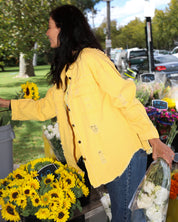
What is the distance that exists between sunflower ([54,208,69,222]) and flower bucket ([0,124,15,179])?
45.0 inches

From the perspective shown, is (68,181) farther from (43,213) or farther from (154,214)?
(154,214)

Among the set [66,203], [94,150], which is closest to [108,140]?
[94,150]

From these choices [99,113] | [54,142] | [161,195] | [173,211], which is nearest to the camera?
[161,195]

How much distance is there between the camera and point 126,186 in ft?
5.15

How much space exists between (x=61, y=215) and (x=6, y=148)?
1.22 metres

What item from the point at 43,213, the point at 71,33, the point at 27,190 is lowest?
the point at 43,213

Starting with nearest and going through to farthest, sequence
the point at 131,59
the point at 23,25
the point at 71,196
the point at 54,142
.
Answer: the point at 71,196 < the point at 54,142 < the point at 23,25 < the point at 131,59

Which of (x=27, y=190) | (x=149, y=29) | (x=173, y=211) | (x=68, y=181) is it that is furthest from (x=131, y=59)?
(x=27, y=190)

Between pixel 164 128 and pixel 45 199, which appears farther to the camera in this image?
pixel 164 128

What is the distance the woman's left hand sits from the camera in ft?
4.53

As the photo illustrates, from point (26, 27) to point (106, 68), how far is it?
5.15 metres

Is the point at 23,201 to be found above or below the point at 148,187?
below

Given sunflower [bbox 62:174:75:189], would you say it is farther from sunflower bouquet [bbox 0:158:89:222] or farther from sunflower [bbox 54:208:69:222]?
sunflower [bbox 54:208:69:222]

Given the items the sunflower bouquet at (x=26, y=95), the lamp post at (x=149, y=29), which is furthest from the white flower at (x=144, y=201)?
the lamp post at (x=149, y=29)
